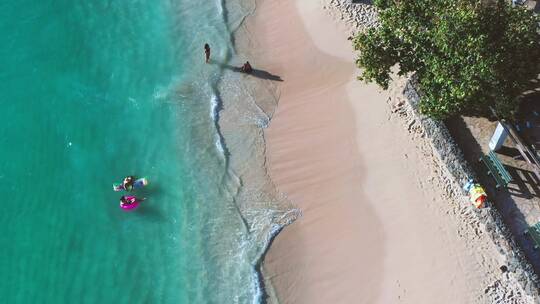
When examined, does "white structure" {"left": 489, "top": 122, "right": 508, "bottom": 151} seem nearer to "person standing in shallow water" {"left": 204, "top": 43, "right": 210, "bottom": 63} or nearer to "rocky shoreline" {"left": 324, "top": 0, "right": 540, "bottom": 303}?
"rocky shoreline" {"left": 324, "top": 0, "right": 540, "bottom": 303}

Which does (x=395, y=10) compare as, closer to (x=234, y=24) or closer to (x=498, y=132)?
(x=498, y=132)

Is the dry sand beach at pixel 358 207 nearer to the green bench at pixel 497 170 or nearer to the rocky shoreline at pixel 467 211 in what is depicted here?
the rocky shoreline at pixel 467 211

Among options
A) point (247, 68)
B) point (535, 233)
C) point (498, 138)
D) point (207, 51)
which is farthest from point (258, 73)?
point (535, 233)

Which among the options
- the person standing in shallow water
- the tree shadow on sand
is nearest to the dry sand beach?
the tree shadow on sand

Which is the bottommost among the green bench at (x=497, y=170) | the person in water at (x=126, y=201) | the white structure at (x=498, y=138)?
the person in water at (x=126, y=201)

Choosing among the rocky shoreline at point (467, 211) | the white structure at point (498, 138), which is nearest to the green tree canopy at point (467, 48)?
the white structure at point (498, 138)

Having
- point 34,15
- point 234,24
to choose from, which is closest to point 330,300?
point 234,24
